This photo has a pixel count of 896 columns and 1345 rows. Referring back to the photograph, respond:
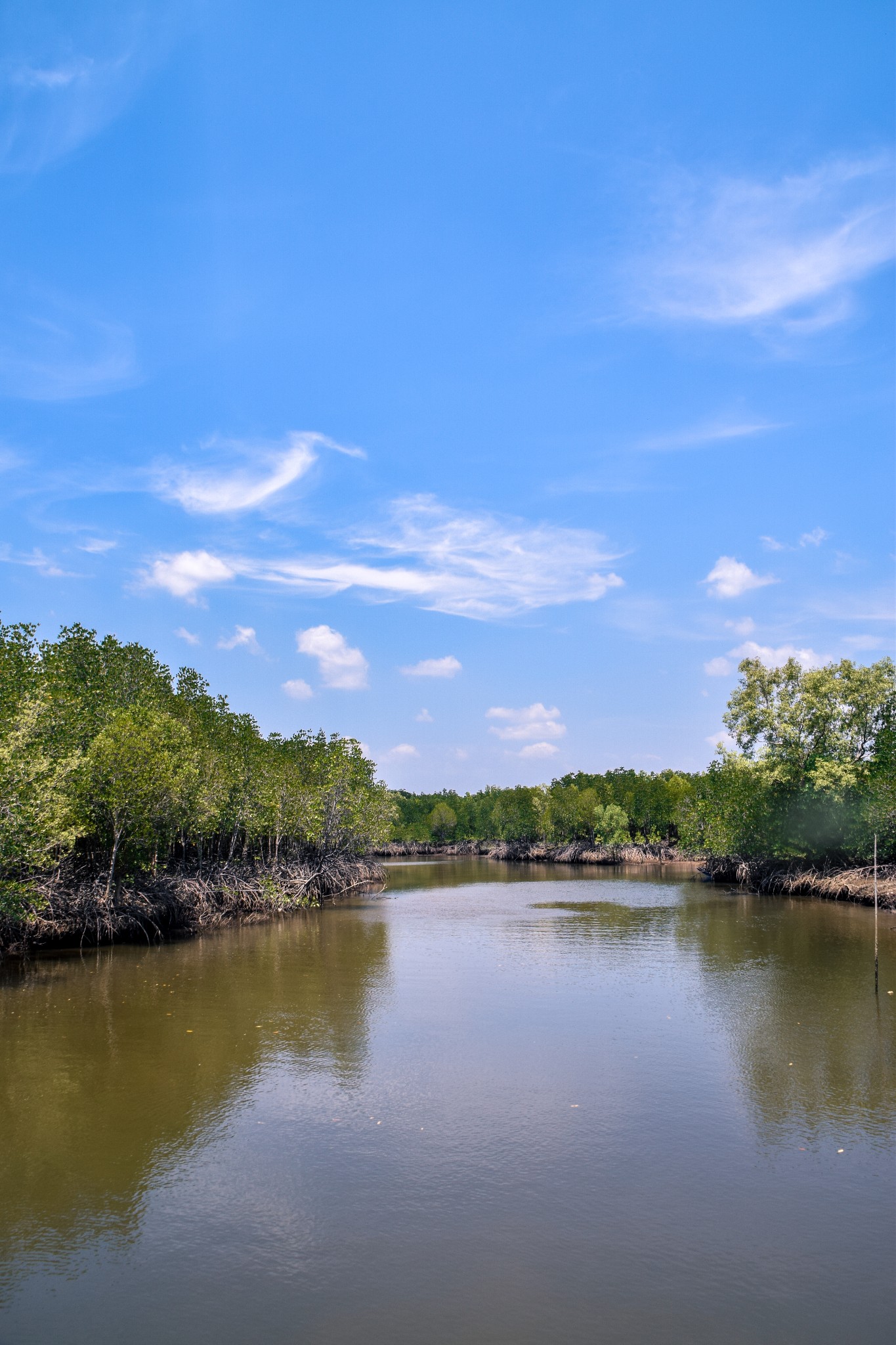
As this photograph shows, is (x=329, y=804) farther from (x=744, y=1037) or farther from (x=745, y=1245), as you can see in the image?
(x=745, y=1245)

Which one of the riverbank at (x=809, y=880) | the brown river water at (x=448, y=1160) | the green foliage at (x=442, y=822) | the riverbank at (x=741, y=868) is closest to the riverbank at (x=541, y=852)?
the riverbank at (x=741, y=868)

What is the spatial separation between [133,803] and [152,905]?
3.82 metres

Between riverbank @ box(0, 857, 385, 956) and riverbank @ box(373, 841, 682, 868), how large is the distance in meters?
40.2

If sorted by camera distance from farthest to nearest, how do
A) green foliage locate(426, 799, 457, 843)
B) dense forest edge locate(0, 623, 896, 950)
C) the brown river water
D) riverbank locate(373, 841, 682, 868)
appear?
green foliage locate(426, 799, 457, 843) < riverbank locate(373, 841, 682, 868) < dense forest edge locate(0, 623, 896, 950) < the brown river water

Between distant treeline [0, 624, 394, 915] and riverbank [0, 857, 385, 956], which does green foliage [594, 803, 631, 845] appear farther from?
riverbank [0, 857, 385, 956]

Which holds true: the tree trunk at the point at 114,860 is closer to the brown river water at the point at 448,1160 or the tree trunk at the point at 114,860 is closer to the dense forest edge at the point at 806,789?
the brown river water at the point at 448,1160

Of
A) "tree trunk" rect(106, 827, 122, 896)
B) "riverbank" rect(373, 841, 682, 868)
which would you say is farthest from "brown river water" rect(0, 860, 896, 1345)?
"riverbank" rect(373, 841, 682, 868)

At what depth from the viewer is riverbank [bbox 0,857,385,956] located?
22500mm

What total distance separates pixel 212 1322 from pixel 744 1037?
402 inches

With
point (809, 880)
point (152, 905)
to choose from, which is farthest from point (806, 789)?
point (152, 905)

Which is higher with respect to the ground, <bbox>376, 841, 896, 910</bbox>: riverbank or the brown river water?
the brown river water

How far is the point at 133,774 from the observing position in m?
24.1

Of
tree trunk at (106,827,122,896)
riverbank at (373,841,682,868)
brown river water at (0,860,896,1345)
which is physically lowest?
riverbank at (373,841,682,868)

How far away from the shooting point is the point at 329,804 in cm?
4272
